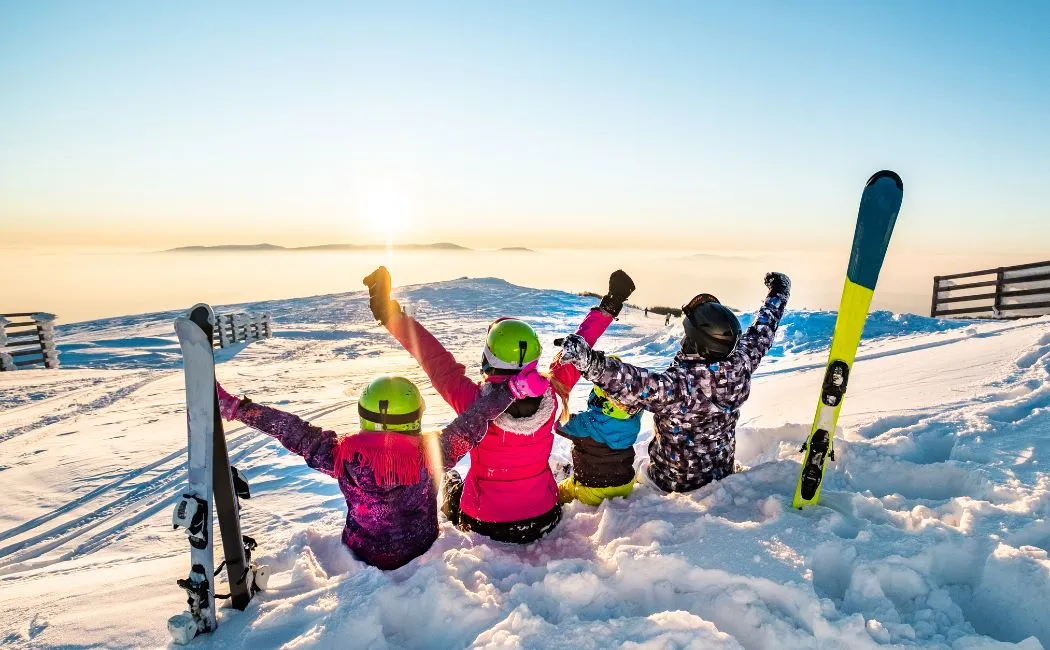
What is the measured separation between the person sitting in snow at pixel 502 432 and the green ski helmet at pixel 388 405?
436mm

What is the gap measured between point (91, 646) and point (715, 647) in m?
2.90

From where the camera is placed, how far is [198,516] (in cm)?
262

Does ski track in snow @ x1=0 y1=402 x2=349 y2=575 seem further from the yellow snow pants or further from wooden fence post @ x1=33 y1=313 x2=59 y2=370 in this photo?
wooden fence post @ x1=33 y1=313 x2=59 y2=370

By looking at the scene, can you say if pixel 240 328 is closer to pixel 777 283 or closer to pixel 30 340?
pixel 30 340

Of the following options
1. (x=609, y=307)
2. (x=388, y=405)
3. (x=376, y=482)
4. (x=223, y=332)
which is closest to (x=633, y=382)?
(x=609, y=307)

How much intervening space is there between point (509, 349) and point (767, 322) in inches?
83.1

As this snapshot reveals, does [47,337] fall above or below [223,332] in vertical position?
above

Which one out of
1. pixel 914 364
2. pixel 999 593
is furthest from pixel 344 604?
pixel 914 364

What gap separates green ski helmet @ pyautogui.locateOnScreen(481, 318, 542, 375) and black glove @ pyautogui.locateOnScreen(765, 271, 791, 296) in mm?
2264

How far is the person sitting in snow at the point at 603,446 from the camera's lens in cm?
385

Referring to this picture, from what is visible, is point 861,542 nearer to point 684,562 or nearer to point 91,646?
point 684,562

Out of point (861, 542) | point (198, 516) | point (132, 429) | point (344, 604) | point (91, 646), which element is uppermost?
point (198, 516)

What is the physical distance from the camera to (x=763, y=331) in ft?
13.2

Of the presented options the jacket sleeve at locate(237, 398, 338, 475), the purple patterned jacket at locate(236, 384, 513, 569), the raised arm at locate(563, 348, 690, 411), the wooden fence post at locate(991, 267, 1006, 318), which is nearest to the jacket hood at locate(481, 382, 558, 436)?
the purple patterned jacket at locate(236, 384, 513, 569)
